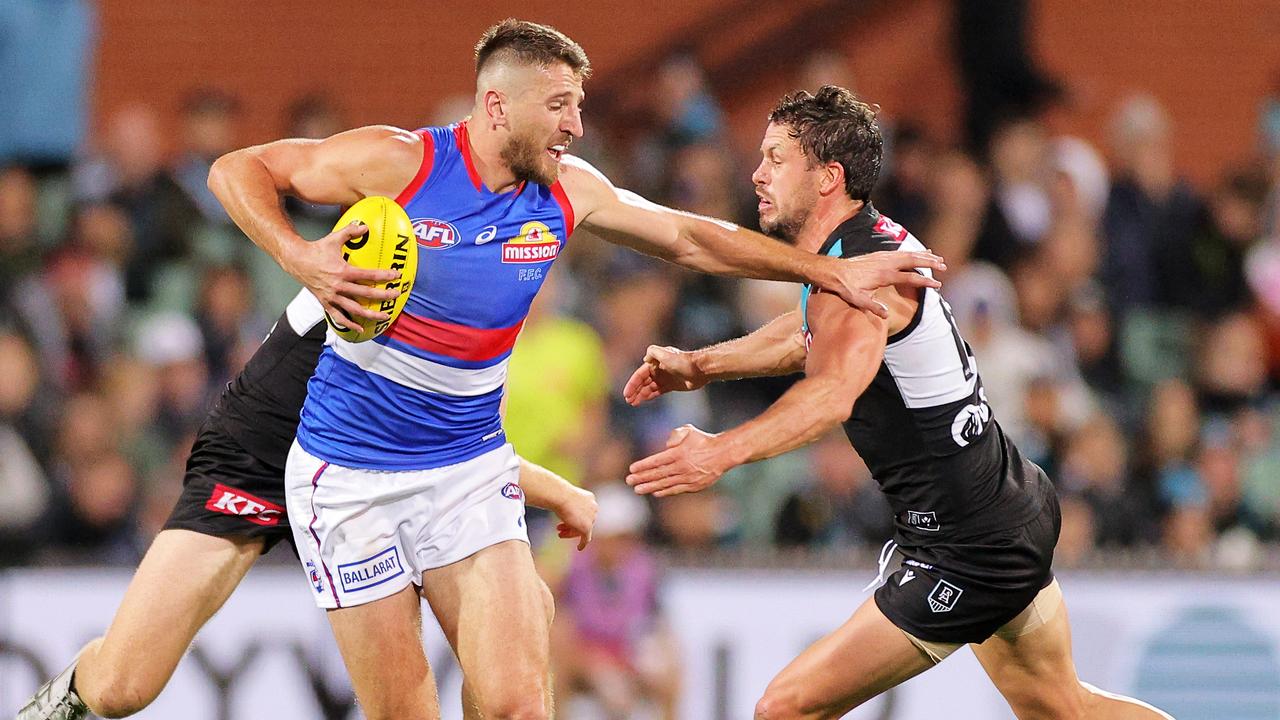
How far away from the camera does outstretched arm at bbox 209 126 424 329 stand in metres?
5.47

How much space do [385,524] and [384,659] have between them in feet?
1.45

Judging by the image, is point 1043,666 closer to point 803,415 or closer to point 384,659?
point 803,415

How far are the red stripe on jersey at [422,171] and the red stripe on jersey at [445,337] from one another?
382 millimetres

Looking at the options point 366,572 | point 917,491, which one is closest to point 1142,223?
point 917,491

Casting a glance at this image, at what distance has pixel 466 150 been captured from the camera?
5.86 m

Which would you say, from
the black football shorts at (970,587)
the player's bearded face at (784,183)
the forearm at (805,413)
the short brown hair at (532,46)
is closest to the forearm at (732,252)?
the player's bearded face at (784,183)

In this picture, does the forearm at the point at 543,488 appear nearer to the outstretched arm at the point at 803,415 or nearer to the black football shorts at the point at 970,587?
the outstretched arm at the point at 803,415

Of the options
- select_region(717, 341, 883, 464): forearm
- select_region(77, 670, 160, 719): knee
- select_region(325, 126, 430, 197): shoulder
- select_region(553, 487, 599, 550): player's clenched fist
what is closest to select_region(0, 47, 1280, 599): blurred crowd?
select_region(553, 487, 599, 550): player's clenched fist

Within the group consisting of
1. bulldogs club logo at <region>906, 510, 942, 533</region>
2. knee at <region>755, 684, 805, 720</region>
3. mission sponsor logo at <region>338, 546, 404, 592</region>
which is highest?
bulldogs club logo at <region>906, 510, 942, 533</region>

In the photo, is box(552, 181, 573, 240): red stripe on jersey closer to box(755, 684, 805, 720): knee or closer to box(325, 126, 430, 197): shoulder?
box(325, 126, 430, 197): shoulder

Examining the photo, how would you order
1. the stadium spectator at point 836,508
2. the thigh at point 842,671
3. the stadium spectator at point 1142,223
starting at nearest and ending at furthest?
the thigh at point 842,671
the stadium spectator at point 836,508
the stadium spectator at point 1142,223

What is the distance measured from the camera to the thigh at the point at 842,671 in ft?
19.6

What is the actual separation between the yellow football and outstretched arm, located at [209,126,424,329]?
5 cm

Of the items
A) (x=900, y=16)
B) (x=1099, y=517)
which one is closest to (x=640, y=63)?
(x=900, y=16)
